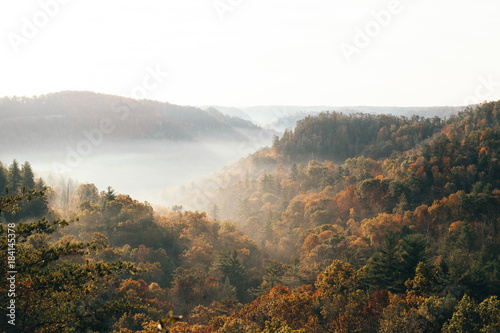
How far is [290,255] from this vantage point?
95.3 meters

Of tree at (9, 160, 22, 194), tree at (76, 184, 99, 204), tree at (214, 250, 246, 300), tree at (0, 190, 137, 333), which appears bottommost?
tree at (214, 250, 246, 300)

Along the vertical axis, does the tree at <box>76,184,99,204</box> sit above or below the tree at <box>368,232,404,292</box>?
below

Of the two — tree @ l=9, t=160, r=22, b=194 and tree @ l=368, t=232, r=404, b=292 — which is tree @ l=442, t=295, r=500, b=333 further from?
tree @ l=9, t=160, r=22, b=194

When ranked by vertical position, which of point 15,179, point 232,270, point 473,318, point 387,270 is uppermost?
point 15,179

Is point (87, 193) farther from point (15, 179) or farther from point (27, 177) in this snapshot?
point (15, 179)

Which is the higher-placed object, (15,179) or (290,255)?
(15,179)

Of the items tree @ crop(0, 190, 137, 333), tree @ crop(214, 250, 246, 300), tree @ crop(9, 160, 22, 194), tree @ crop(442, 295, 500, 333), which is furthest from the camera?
tree @ crop(9, 160, 22, 194)

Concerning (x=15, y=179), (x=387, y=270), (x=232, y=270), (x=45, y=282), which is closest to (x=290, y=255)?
(x=232, y=270)

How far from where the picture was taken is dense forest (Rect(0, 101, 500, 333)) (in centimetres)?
2050

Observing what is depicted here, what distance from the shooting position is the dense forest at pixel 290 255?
2050 cm

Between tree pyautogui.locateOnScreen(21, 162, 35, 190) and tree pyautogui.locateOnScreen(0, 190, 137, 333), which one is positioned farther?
tree pyautogui.locateOnScreen(21, 162, 35, 190)

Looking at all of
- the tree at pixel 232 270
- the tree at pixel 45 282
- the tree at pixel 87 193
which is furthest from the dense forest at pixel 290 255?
the tree at pixel 87 193

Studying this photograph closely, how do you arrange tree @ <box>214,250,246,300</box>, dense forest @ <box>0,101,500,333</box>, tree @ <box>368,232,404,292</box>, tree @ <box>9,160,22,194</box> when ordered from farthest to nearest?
tree @ <box>9,160,22,194</box>
tree @ <box>214,250,246,300</box>
tree @ <box>368,232,404,292</box>
dense forest @ <box>0,101,500,333</box>

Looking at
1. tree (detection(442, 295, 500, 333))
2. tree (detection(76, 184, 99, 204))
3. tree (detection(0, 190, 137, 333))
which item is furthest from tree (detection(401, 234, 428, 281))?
tree (detection(76, 184, 99, 204))
